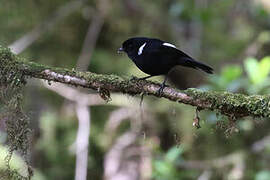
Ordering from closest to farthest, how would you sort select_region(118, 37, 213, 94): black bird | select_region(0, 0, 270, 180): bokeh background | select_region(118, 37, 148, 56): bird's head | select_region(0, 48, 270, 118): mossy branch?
select_region(0, 48, 270, 118): mossy branch, select_region(118, 37, 213, 94): black bird, select_region(118, 37, 148, 56): bird's head, select_region(0, 0, 270, 180): bokeh background

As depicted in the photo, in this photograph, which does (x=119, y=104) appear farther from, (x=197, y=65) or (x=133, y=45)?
(x=197, y=65)

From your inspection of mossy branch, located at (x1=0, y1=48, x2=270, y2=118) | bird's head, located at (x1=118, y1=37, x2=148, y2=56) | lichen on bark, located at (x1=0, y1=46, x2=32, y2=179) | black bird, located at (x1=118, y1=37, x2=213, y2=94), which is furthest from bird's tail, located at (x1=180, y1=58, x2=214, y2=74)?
lichen on bark, located at (x1=0, y1=46, x2=32, y2=179)

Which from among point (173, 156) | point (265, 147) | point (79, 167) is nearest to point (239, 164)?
point (265, 147)

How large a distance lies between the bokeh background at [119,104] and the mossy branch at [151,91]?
1.71m

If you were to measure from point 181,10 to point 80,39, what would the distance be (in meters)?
1.48

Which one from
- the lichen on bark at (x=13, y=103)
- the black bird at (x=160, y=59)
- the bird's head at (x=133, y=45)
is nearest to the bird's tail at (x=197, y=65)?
the black bird at (x=160, y=59)

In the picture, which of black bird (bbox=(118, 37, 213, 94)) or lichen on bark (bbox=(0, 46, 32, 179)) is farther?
black bird (bbox=(118, 37, 213, 94))

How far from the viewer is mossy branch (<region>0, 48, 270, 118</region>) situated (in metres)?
3.09

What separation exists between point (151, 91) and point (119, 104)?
2.49 meters

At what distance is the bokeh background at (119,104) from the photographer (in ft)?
17.9

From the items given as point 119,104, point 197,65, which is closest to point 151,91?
point 197,65

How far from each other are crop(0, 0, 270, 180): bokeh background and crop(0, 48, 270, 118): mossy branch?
1.71 m

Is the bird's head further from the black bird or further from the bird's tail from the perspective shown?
the bird's tail

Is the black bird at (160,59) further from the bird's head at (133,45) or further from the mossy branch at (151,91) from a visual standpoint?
the mossy branch at (151,91)
